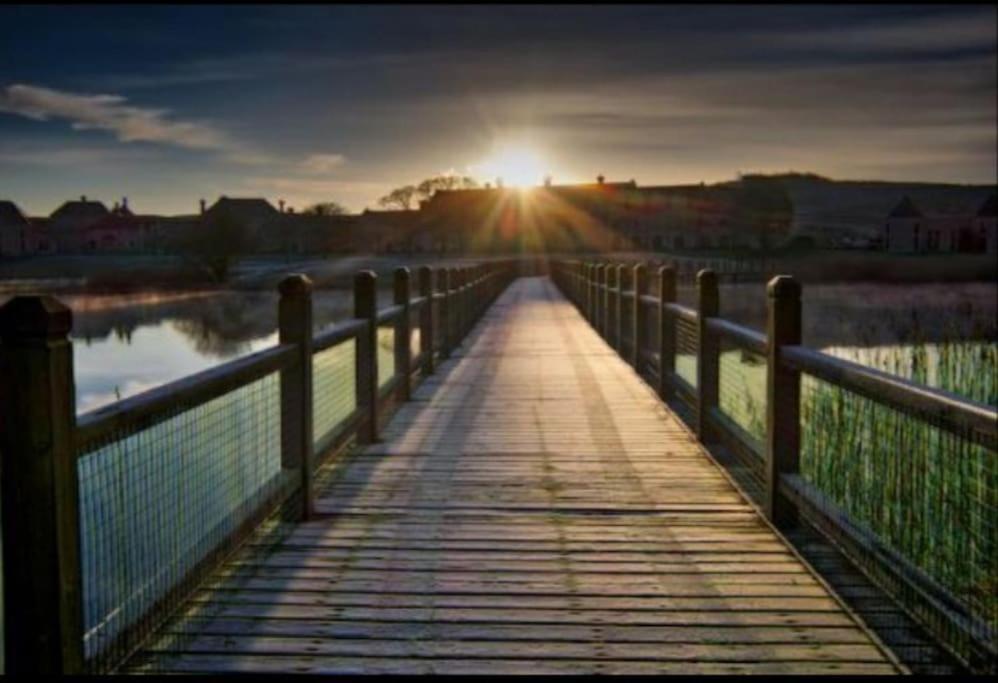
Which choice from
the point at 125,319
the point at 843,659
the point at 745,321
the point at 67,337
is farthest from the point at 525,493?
the point at 125,319

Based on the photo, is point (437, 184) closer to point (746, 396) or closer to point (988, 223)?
point (988, 223)

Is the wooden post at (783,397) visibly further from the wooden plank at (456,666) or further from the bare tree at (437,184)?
the bare tree at (437,184)

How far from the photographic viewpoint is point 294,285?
18.2 ft

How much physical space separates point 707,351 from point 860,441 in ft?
4.96

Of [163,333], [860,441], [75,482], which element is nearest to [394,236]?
[163,333]

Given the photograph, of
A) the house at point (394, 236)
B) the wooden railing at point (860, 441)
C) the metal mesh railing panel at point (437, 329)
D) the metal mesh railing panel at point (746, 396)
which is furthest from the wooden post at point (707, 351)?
the house at point (394, 236)

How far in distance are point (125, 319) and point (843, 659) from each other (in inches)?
1632

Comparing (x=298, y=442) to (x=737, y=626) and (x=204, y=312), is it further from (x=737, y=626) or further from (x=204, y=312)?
(x=204, y=312)

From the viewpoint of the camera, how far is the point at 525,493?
6309 mm

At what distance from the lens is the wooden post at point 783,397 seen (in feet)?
17.4

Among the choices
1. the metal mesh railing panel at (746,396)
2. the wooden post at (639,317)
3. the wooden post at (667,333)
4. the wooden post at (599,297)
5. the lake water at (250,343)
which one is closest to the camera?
the lake water at (250,343)

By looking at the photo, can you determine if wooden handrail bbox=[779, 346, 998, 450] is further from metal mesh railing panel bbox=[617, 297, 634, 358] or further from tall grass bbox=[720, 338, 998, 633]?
metal mesh railing panel bbox=[617, 297, 634, 358]

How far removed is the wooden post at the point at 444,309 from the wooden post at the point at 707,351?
686 cm

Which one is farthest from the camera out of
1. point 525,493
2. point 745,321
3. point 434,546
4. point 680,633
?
point 745,321
